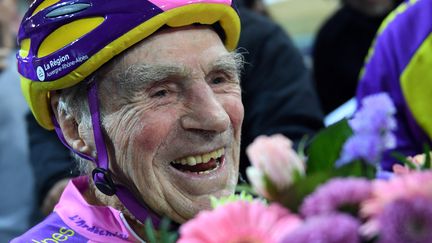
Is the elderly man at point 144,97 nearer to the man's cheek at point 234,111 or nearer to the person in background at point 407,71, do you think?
the man's cheek at point 234,111

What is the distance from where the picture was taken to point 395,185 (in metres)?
1.07

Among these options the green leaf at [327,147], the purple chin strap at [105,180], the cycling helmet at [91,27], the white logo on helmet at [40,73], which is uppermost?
the green leaf at [327,147]

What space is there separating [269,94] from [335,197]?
1963 mm

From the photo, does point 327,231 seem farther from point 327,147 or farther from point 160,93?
point 160,93

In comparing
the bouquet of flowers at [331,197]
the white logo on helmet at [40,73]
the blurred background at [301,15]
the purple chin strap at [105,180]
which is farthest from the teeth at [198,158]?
the blurred background at [301,15]

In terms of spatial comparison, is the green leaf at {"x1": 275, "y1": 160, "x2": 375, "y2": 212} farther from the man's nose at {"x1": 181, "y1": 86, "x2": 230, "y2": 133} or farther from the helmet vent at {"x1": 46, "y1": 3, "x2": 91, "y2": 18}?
the helmet vent at {"x1": 46, "y1": 3, "x2": 91, "y2": 18}

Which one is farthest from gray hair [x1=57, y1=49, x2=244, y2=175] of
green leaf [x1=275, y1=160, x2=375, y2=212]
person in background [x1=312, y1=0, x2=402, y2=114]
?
person in background [x1=312, y1=0, x2=402, y2=114]

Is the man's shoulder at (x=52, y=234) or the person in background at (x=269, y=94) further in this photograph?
the person in background at (x=269, y=94)

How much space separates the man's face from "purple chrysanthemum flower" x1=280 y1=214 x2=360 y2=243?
2.91 ft

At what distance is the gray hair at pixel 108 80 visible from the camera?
1.96 meters

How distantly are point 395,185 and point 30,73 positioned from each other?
1261 mm

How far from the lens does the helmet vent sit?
6.48ft

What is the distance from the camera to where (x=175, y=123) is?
6.40 ft

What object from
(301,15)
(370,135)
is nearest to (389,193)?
(370,135)
